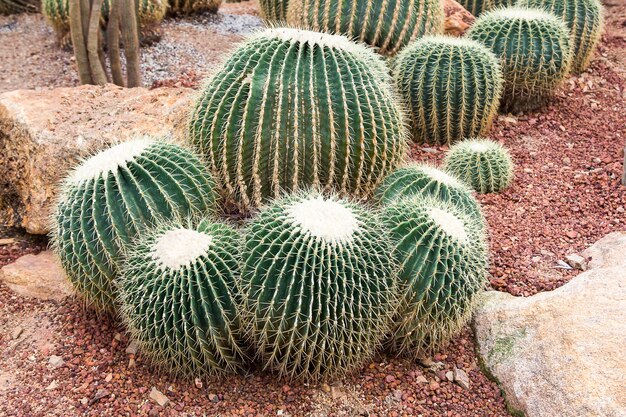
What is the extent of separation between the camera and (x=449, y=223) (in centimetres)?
313

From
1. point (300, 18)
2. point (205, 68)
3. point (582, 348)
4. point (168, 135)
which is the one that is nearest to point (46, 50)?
point (205, 68)

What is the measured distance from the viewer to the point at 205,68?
661 centimetres

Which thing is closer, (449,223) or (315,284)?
(315,284)

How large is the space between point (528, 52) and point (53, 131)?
13.5 feet

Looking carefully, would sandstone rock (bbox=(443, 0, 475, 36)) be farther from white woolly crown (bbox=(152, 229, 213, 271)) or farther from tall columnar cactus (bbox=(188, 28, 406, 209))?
white woolly crown (bbox=(152, 229, 213, 271))

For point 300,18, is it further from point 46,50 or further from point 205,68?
point 46,50

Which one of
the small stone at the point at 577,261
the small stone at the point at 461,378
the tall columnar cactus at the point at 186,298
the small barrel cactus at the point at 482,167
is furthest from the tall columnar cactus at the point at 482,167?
the tall columnar cactus at the point at 186,298

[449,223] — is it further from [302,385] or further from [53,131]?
[53,131]

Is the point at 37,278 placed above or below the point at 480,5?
below

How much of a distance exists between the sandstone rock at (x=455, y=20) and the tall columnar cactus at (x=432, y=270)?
4.36 metres

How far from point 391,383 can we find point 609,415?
93cm

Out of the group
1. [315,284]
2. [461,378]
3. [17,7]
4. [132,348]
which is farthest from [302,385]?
[17,7]

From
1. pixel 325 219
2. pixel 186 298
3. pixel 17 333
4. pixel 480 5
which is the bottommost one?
pixel 17 333

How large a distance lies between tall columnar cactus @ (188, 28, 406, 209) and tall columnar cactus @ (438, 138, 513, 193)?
131 centimetres
